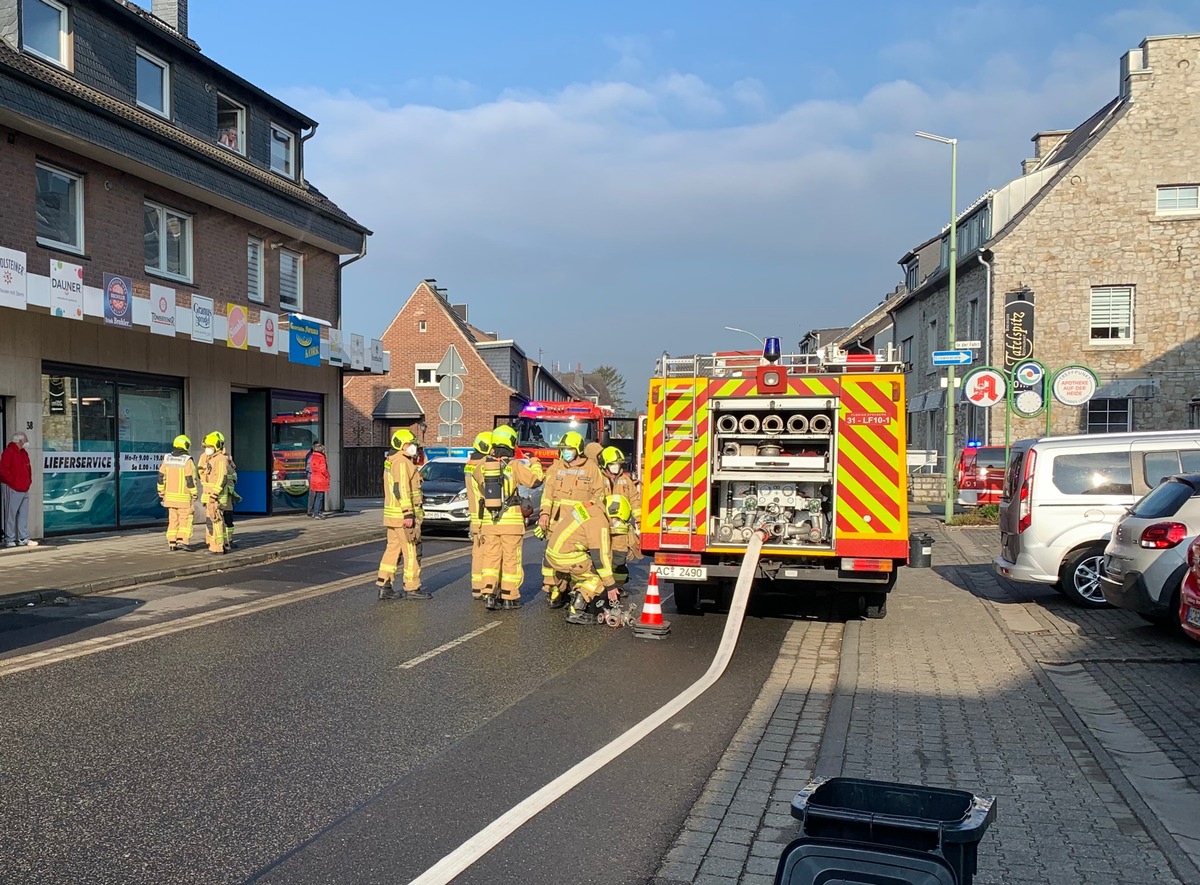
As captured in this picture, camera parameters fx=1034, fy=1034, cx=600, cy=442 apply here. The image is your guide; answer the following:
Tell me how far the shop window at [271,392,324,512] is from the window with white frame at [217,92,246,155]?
5.38m

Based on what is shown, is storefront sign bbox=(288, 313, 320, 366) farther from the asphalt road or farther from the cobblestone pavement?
the cobblestone pavement

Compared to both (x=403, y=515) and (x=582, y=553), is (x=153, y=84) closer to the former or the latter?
(x=403, y=515)

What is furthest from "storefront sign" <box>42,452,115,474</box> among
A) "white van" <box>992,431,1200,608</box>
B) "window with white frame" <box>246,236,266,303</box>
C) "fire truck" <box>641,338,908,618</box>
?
"white van" <box>992,431,1200,608</box>

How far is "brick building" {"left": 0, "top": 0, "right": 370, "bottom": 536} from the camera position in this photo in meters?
15.4

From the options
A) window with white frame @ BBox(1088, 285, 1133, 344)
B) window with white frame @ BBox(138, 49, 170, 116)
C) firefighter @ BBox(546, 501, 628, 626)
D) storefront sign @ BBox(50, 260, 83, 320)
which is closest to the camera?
firefighter @ BBox(546, 501, 628, 626)

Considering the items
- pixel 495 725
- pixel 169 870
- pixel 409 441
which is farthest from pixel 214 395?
pixel 169 870

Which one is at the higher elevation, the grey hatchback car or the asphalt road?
the grey hatchback car

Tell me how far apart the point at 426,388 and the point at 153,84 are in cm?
2980

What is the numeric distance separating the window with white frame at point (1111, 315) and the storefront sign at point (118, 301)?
25.5 m

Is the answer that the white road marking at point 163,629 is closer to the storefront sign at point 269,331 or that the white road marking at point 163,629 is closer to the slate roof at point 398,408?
the storefront sign at point 269,331

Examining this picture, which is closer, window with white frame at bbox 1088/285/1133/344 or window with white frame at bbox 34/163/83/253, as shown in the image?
window with white frame at bbox 34/163/83/253

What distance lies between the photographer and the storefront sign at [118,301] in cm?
1523

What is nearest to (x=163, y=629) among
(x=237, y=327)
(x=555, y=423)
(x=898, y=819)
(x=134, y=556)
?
(x=134, y=556)

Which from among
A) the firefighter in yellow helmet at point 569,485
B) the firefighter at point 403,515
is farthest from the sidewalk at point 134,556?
the firefighter in yellow helmet at point 569,485
